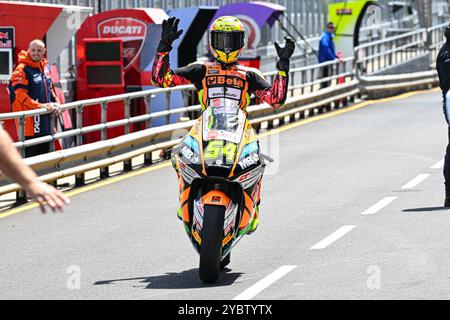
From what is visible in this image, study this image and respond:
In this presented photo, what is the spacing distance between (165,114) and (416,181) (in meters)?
4.44

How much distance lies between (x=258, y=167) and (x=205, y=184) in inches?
18.4

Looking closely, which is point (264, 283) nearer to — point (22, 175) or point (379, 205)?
point (22, 175)

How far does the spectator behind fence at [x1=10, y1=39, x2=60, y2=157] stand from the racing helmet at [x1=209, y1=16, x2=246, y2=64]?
18.4ft

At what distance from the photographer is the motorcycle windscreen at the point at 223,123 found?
32.6ft

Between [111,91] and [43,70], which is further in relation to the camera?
[111,91]

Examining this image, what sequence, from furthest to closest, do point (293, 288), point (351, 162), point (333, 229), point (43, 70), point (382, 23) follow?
point (382, 23) < point (351, 162) < point (43, 70) < point (333, 229) < point (293, 288)

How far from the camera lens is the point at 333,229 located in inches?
491

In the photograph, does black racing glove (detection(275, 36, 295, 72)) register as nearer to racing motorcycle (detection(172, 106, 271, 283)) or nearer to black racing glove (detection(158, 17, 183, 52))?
racing motorcycle (detection(172, 106, 271, 283))

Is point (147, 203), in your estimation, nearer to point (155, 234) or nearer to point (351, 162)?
point (155, 234)

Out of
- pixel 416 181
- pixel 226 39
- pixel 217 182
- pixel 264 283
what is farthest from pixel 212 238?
pixel 416 181

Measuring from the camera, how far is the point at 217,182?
32.0 feet

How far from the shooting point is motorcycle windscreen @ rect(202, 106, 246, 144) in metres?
9.92

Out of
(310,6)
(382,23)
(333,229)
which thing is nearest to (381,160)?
(333,229)

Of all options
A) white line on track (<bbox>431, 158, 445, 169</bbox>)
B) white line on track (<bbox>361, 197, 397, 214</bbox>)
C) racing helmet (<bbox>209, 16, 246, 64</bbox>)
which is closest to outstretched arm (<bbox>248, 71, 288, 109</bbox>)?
racing helmet (<bbox>209, 16, 246, 64</bbox>)
